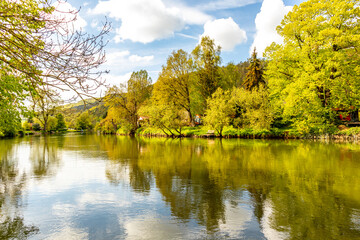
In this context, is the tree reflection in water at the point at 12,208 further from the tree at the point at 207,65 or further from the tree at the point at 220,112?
the tree at the point at 207,65

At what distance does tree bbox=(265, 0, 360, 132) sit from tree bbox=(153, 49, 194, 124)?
Result: 18.3 m

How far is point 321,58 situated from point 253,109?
34.9ft

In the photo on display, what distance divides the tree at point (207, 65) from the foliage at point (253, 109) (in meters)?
7.17

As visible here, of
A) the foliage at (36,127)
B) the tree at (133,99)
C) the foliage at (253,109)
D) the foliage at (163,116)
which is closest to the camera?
the foliage at (253,109)

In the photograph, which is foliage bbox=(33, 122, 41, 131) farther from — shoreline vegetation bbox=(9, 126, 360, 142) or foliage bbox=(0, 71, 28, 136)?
foliage bbox=(0, 71, 28, 136)

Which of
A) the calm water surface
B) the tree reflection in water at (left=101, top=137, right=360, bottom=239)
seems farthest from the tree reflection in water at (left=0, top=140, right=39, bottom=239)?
the tree reflection in water at (left=101, top=137, right=360, bottom=239)

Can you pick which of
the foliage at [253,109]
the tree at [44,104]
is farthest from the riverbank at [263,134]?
the tree at [44,104]

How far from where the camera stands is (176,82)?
4600 cm

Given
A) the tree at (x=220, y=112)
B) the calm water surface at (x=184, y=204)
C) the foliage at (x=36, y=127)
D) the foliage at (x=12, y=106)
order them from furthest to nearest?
the foliage at (x=36, y=127), the tree at (x=220, y=112), the foliage at (x=12, y=106), the calm water surface at (x=184, y=204)

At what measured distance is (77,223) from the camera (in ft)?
18.1

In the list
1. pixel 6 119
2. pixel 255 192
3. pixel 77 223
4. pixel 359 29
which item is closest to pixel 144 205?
pixel 77 223

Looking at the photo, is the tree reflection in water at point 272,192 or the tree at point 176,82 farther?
the tree at point 176,82

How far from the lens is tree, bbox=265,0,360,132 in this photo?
26.8 metres

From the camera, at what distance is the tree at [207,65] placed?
43250mm
